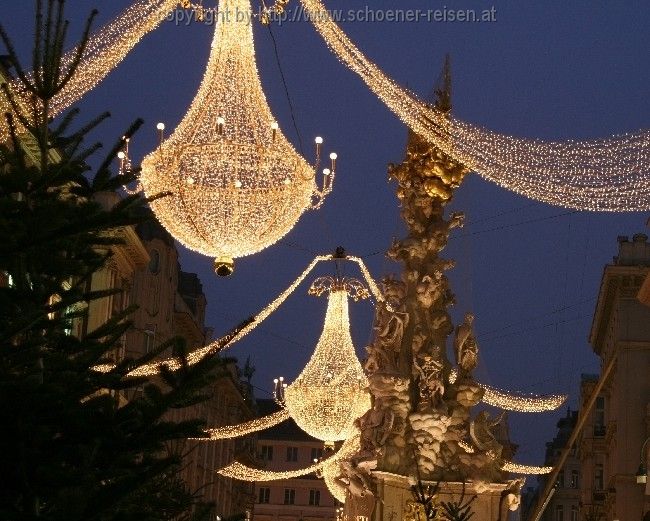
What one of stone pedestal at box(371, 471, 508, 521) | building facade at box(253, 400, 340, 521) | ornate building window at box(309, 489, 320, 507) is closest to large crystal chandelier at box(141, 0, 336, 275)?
stone pedestal at box(371, 471, 508, 521)

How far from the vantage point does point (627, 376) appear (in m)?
57.7

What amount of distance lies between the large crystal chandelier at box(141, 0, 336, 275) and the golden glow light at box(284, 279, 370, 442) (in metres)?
12.6

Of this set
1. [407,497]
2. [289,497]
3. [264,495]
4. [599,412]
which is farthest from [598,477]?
[407,497]

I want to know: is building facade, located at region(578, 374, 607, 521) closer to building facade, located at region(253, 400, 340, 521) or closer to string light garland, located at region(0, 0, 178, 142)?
building facade, located at region(253, 400, 340, 521)

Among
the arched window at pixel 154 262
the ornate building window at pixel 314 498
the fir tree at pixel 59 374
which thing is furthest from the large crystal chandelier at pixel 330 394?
the ornate building window at pixel 314 498

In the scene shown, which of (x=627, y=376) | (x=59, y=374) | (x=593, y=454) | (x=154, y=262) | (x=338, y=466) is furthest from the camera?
(x=593, y=454)

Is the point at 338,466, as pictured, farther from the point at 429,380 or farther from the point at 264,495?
the point at 264,495

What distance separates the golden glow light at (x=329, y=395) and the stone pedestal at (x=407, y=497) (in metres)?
1.79

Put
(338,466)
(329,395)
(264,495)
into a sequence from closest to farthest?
(329,395) → (338,466) → (264,495)

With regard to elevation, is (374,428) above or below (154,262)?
below

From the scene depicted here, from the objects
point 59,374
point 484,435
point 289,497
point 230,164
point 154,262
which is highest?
point 230,164

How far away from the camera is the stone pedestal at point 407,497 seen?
3002 centimetres

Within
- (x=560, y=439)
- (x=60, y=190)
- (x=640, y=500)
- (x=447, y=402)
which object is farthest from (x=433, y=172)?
(x=560, y=439)

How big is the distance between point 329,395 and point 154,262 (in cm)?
3007
